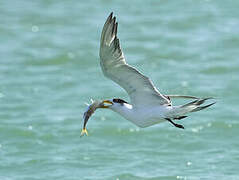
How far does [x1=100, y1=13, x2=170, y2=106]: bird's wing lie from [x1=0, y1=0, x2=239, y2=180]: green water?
2.90 metres

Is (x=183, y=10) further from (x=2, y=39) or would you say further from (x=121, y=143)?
(x=121, y=143)

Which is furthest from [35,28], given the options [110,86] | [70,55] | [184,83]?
[184,83]

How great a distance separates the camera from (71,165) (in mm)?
11148

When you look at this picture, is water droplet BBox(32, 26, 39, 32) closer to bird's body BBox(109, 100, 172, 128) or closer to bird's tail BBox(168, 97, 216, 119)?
bird's body BBox(109, 100, 172, 128)

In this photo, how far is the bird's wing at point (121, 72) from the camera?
746 cm

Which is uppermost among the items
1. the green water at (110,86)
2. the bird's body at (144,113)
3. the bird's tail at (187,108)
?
the bird's tail at (187,108)

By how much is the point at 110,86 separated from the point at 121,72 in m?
6.60

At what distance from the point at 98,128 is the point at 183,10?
7273 mm

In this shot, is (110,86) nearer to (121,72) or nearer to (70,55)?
(70,55)

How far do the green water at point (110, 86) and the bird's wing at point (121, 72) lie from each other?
290 centimetres

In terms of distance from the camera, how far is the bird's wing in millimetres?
7465

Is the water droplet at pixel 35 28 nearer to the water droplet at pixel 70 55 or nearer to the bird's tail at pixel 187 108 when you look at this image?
the water droplet at pixel 70 55

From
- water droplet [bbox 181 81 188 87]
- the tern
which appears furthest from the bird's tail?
water droplet [bbox 181 81 188 87]

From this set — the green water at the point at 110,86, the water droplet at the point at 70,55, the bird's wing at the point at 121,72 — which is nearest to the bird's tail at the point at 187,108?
the bird's wing at the point at 121,72
